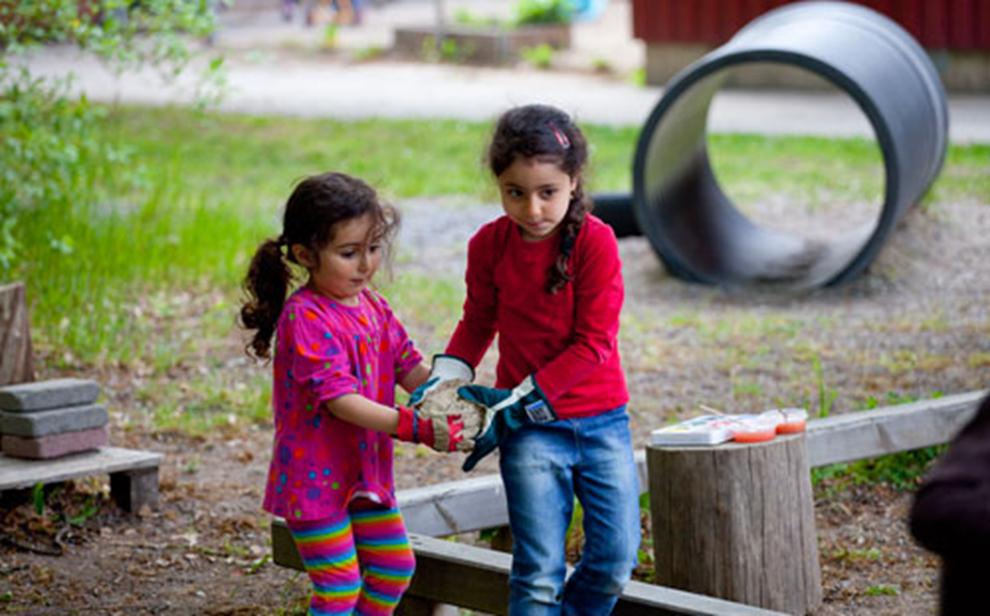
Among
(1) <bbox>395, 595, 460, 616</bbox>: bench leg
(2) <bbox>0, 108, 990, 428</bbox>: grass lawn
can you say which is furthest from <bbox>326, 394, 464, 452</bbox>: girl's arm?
(1) <bbox>395, 595, 460, 616</bbox>: bench leg

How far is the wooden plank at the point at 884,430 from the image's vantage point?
5605 millimetres

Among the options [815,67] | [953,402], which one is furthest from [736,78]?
[953,402]

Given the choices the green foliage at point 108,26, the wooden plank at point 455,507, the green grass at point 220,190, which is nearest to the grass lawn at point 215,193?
the green grass at point 220,190

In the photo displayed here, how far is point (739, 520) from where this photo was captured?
4582 millimetres

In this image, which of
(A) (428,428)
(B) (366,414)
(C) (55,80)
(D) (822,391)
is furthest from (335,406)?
(C) (55,80)

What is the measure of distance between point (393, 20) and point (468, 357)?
27114 mm

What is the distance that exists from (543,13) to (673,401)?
17530 mm

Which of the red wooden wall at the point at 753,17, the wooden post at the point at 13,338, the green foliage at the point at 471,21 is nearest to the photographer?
the wooden post at the point at 13,338

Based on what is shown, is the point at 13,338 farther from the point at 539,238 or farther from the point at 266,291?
the point at 539,238

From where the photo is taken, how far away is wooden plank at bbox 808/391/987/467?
561 cm

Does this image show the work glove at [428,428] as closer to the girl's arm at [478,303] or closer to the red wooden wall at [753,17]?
the girl's arm at [478,303]

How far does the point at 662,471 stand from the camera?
4.66 m

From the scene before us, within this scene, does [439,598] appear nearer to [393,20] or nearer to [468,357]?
[468,357]

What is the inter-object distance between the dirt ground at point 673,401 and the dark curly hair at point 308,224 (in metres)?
1.29
